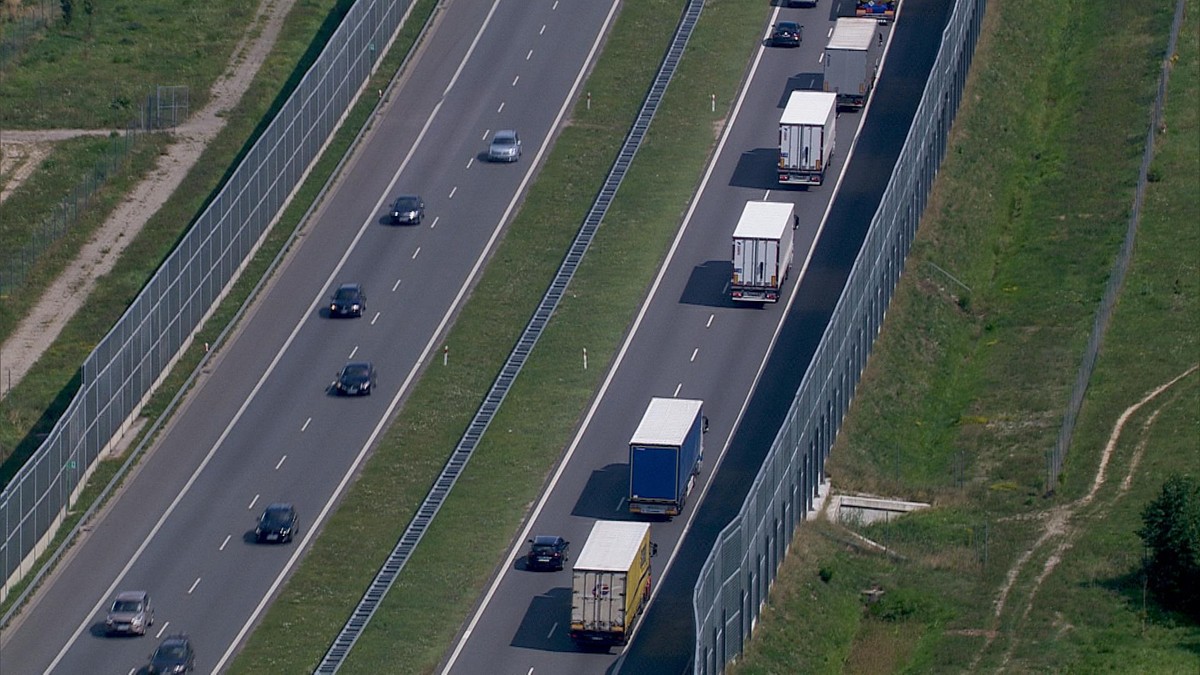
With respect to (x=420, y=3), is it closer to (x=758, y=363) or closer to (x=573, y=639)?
(x=758, y=363)

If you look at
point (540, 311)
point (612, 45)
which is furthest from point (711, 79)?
point (540, 311)

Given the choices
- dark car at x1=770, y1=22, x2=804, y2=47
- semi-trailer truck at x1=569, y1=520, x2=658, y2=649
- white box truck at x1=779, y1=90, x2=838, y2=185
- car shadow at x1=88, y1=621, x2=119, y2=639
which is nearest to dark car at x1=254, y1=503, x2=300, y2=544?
car shadow at x1=88, y1=621, x2=119, y2=639

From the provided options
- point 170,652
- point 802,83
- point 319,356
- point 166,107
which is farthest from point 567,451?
point 166,107

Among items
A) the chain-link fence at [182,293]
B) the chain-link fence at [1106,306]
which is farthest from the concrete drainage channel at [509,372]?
the chain-link fence at [1106,306]

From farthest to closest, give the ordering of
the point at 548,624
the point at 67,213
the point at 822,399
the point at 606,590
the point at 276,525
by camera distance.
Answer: the point at 67,213 → the point at 822,399 → the point at 276,525 → the point at 548,624 → the point at 606,590

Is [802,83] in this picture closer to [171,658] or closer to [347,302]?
[347,302]

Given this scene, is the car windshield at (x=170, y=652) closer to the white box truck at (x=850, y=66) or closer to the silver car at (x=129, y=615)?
the silver car at (x=129, y=615)

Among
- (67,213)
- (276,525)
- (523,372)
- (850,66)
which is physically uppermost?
(850,66)
